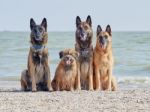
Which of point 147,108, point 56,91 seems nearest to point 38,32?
point 56,91

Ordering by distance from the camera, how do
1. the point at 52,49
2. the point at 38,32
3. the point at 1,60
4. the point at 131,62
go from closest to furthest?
the point at 38,32 < the point at 131,62 < the point at 1,60 < the point at 52,49

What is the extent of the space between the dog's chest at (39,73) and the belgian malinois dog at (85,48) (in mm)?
824

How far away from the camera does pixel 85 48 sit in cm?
1210

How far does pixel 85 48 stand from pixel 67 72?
2.20 feet

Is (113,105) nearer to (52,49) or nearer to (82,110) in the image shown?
(82,110)

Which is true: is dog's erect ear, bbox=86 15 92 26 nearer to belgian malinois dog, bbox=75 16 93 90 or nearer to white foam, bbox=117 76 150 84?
belgian malinois dog, bbox=75 16 93 90

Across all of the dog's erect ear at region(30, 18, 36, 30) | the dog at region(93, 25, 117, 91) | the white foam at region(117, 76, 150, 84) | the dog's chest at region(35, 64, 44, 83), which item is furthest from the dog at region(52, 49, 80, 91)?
the white foam at region(117, 76, 150, 84)

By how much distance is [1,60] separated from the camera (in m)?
23.3

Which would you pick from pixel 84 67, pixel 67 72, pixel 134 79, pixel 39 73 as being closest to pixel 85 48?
pixel 84 67

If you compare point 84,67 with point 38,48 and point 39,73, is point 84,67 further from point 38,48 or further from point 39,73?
point 38,48

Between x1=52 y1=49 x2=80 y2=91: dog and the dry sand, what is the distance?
1.29 feet

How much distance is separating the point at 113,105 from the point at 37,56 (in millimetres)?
2683

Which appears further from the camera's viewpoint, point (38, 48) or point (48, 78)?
point (48, 78)

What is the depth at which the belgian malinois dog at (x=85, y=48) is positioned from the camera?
12.0m
